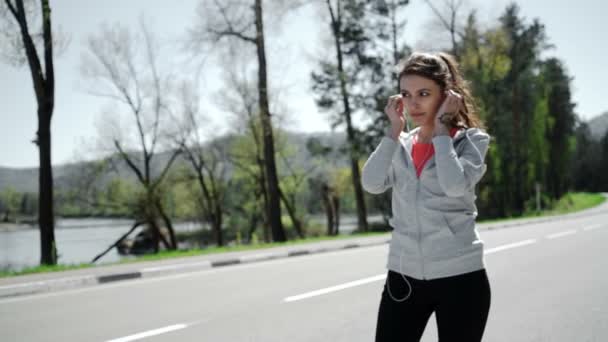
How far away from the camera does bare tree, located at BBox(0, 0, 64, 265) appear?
15.7 m

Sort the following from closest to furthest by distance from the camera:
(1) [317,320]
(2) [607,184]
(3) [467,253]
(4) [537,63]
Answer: (3) [467,253] → (1) [317,320] → (4) [537,63] → (2) [607,184]

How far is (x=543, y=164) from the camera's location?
5578 centimetres

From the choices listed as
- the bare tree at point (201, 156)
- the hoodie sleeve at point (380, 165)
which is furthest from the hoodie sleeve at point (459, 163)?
the bare tree at point (201, 156)

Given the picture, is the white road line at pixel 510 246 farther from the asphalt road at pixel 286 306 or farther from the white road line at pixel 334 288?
the white road line at pixel 334 288

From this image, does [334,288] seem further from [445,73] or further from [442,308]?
→ [445,73]

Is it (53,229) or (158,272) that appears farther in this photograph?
(53,229)

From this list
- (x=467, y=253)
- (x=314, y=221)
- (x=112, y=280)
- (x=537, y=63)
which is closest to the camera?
(x=467, y=253)

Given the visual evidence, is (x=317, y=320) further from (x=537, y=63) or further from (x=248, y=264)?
(x=537, y=63)

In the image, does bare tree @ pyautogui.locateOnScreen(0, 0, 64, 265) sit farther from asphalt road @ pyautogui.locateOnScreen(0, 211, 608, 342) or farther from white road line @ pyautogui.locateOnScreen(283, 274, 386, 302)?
white road line @ pyautogui.locateOnScreen(283, 274, 386, 302)

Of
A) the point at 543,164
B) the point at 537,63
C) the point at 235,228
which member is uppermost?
the point at 537,63

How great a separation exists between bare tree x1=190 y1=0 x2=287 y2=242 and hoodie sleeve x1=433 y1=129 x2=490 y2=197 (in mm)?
20258

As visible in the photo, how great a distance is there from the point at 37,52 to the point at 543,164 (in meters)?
51.1

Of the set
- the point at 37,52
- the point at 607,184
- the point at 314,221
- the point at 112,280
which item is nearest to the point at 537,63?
the point at 314,221

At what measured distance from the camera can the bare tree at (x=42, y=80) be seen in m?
15.7
